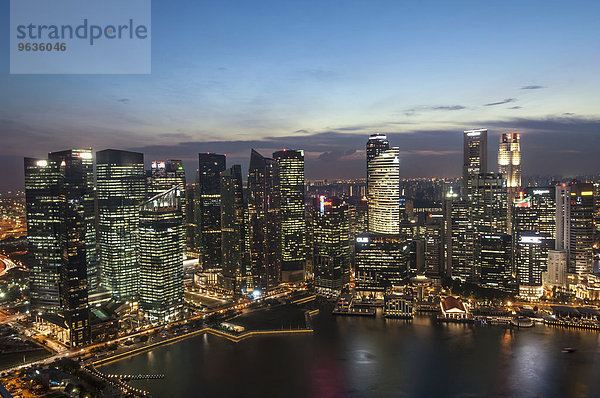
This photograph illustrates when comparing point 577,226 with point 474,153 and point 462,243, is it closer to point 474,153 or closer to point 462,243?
point 462,243

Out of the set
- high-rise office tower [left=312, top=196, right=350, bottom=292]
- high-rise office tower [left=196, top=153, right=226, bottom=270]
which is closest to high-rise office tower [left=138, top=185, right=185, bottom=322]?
high-rise office tower [left=196, top=153, right=226, bottom=270]

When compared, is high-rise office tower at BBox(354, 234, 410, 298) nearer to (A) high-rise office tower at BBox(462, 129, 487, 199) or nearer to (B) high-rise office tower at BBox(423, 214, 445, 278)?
(B) high-rise office tower at BBox(423, 214, 445, 278)

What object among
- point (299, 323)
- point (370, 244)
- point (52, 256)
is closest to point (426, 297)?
point (370, 244)

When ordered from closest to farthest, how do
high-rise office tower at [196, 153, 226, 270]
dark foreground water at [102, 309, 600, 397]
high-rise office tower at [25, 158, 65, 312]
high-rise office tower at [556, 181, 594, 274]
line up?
dark foreground water at [102, 309, 600, 397] → high-rise office tower at [25, 158, 65, 312] → high-rise office tower at [556, 181, 594, 274] → high-rise office tower at [196, 153, 226, 270]

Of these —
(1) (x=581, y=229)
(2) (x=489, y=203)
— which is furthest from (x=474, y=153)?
(1) (x=581, y=229)

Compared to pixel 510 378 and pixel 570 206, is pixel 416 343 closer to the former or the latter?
pixel 510 378

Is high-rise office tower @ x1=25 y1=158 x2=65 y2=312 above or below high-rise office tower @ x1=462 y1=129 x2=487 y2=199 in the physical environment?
below
